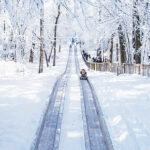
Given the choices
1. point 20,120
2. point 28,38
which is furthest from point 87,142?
point 28,38

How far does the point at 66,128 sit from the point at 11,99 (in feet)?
14.9

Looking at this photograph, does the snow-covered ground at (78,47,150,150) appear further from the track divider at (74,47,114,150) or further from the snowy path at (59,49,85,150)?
the snowy path at (59,49,85,150)

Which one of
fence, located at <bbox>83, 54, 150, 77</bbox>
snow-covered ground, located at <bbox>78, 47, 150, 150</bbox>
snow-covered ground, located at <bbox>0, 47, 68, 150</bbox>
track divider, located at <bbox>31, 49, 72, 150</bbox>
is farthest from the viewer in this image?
fence, located at <bbox>83, 54, 150, 77</bbox>

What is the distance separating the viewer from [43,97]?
450 inches

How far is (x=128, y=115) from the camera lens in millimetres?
8195

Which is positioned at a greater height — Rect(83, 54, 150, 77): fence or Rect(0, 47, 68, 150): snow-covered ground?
Rect(83, 54, 150, 77): fence

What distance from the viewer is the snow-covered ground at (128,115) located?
6.13 metres

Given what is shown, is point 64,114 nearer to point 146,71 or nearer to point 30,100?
point 30,100

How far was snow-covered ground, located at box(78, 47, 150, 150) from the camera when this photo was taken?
241 inches

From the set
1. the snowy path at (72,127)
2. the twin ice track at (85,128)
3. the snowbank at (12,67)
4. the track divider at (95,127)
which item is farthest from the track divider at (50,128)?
the snowbank at (12,67)

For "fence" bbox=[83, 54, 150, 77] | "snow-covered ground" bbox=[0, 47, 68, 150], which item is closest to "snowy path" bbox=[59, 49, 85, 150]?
"snow-covered ground" bbox=[0, 47, 68, 150]

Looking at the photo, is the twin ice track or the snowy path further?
the snowy path

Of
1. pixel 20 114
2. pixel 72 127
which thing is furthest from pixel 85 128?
pixel 20 114

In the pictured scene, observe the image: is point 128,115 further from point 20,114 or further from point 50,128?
point 20,114
